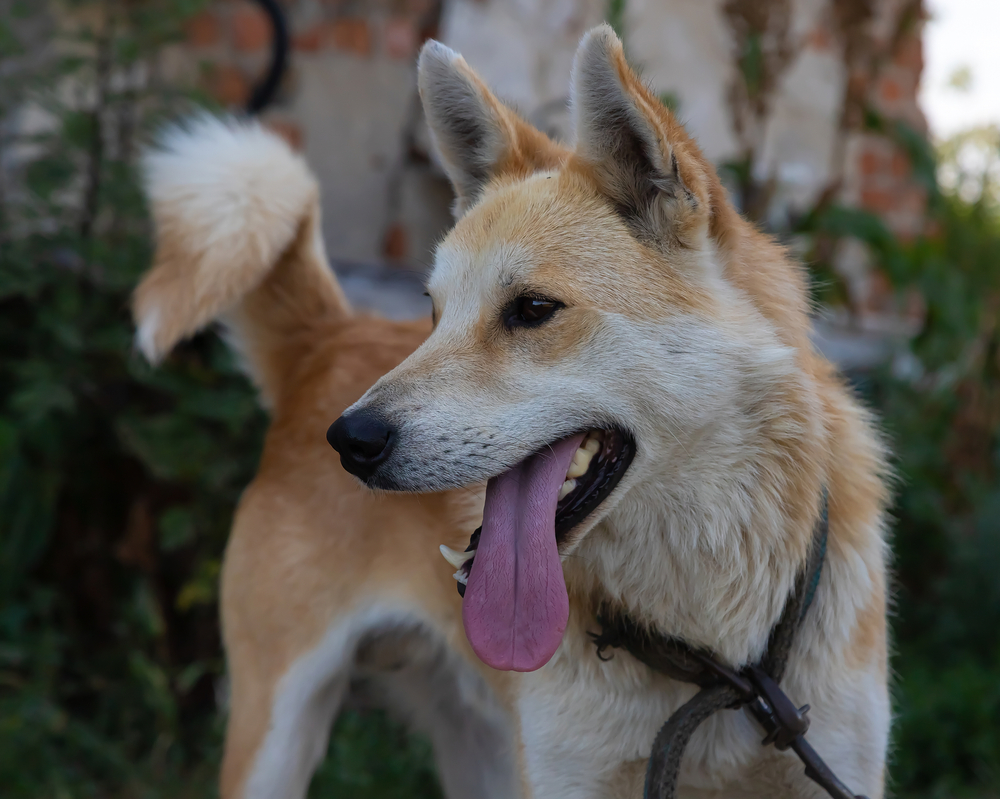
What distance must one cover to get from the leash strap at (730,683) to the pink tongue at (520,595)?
0.85ft

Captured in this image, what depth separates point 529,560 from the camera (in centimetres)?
143

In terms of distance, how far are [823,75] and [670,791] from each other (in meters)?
4.00

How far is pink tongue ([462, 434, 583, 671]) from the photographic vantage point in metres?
1.44

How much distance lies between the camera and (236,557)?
2180mm

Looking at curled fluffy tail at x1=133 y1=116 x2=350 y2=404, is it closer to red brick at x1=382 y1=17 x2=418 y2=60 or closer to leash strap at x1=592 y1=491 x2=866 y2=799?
leash strap at x1=592 y1=491 x2=866 y2=799

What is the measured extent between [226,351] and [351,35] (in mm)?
1648

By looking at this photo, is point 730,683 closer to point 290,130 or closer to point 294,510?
point 294,510

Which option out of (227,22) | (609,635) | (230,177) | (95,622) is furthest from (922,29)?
(95,622)

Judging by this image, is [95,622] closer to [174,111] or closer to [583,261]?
[174,111]

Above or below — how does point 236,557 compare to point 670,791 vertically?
below

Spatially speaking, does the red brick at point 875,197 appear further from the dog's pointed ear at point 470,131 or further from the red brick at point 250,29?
the dog's pointed ear at point 470,131

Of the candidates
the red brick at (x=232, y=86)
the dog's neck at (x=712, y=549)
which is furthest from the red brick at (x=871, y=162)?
the dog's neck at (x=712, y=549)

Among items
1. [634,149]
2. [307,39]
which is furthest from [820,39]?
[634,149]

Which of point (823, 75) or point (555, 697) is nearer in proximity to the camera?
point (555, 697)
